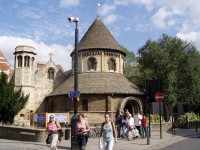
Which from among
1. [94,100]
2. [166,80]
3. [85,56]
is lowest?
[94,100]

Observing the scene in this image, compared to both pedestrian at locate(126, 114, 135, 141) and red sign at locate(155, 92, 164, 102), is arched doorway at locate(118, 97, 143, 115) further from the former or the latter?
red sign at locate(155, 92, 164, 102)

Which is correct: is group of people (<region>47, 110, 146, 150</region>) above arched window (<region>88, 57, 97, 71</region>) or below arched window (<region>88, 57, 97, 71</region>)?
below

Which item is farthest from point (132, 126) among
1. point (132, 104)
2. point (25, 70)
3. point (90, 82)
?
point (25, 70)

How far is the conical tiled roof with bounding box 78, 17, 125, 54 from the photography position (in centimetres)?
3597

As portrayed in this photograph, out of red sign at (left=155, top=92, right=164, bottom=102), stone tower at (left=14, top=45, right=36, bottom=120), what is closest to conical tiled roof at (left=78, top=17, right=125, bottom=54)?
stone tower at (left=14, top=45, right=36, bottom=120)

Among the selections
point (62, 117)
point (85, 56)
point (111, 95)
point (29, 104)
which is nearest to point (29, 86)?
point (29, 104)

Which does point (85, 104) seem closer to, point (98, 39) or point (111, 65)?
point (111, 65)

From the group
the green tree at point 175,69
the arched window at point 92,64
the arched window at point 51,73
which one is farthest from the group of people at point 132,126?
the arched window at point 51,73

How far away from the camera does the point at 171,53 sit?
114 ft

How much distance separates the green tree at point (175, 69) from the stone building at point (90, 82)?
3.36 meters

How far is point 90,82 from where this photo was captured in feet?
107

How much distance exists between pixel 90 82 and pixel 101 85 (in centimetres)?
149

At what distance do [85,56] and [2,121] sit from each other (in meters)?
12.9

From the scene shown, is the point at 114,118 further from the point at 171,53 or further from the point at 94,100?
the point at 171,53
